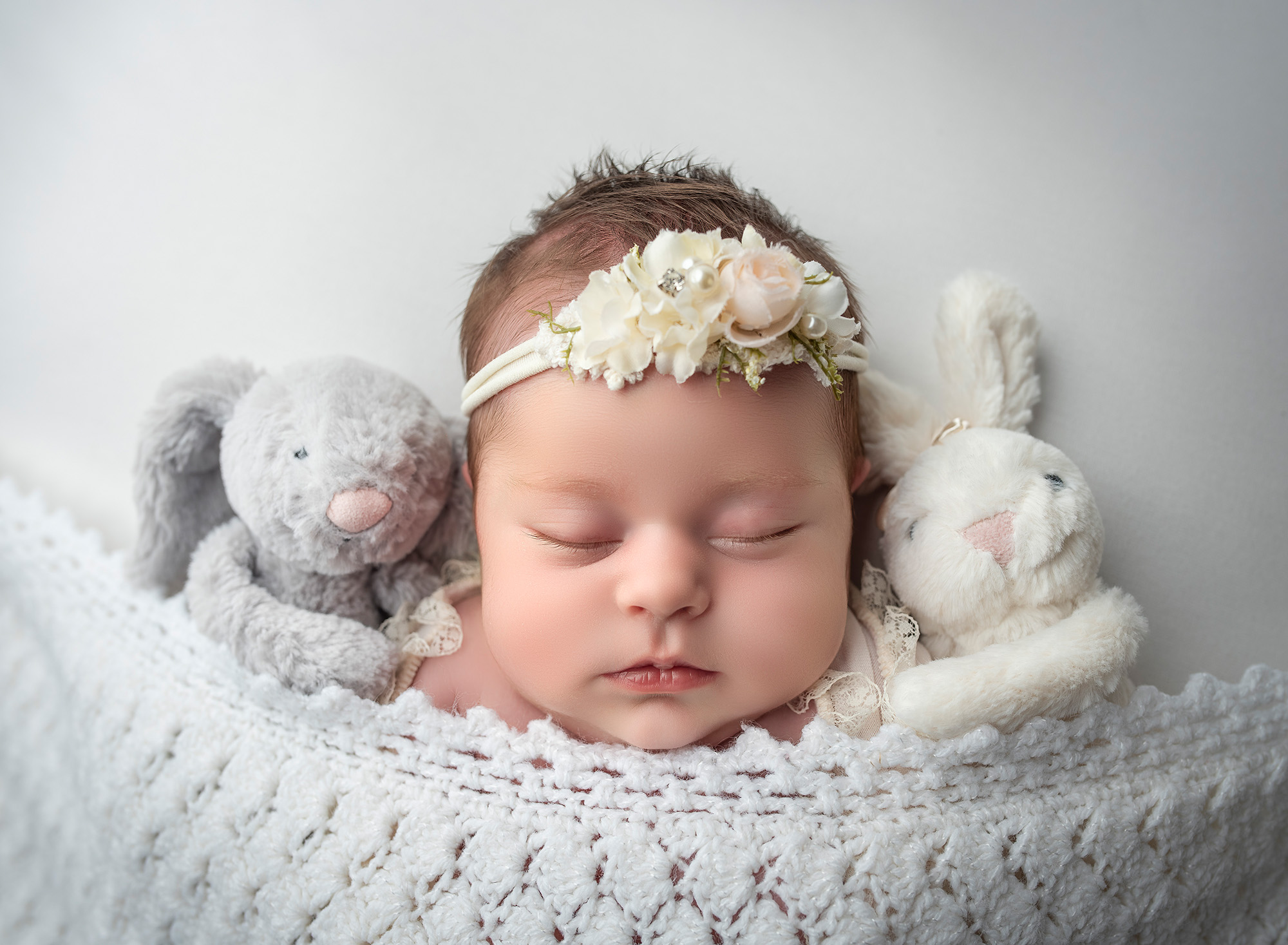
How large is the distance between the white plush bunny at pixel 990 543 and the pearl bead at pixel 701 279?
17.3 inches

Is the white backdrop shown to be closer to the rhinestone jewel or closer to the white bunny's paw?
the white bunny's paw

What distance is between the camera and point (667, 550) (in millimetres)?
847

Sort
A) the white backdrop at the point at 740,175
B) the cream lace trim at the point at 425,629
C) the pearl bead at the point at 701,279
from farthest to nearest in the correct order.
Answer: the white backdrop at the point at 740,175 → the cream lace trim at the point at 425,629 → the pearl bead at the point at 701,279

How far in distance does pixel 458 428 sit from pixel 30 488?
0.85m

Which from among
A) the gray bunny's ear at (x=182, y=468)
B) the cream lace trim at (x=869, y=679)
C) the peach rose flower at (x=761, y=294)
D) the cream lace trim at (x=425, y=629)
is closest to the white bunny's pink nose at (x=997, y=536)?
the cream lace trim at (x=869, y=679)

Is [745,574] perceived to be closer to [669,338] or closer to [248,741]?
[669,338]

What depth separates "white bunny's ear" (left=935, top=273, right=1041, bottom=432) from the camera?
1113 mm

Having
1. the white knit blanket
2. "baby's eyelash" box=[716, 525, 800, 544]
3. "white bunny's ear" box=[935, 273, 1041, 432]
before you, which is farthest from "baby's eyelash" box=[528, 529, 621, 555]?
"white bunny's ear" box=[935, 273, 1041, 432]

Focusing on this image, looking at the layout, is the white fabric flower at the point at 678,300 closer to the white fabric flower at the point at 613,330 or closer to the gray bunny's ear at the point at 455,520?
the white fabric flower at the point at 613,330

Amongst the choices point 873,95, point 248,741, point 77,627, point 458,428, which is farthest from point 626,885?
point 873,95

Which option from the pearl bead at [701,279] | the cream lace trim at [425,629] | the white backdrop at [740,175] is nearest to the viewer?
the pearl bead at [701,279]

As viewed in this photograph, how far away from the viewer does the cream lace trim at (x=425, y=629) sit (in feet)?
3.47

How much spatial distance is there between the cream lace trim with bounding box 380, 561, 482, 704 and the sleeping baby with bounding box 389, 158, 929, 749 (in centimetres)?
14

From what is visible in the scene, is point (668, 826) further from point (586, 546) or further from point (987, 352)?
point (987, 352)
